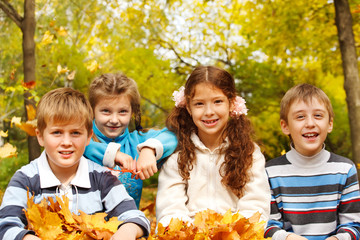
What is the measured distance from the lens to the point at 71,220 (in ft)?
5.40

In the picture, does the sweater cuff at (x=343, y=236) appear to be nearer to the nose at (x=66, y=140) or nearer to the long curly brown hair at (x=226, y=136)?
the long curly brown hair at (x=226, y=136)

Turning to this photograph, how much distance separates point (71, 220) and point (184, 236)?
51 cm

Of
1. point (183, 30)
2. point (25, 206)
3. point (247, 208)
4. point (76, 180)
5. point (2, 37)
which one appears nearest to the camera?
point (25, 206)

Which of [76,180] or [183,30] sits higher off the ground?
[183,30]

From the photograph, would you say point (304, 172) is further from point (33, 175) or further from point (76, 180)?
point (33, 175)

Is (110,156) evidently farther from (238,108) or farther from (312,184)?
(312,184)

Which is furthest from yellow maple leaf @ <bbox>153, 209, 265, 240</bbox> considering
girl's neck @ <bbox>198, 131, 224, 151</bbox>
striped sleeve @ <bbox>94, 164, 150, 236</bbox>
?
girl's neck @ <bbox>198, 131, 224, 151</bbox>

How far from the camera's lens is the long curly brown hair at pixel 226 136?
2.21 m

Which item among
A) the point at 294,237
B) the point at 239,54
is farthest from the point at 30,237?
the point at 239,54

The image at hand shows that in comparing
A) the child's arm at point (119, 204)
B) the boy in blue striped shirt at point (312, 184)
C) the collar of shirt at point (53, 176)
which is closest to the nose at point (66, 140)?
the collar of shirt at point (53, 176)

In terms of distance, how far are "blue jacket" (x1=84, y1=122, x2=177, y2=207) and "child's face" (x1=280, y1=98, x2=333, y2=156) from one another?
0.75 metres

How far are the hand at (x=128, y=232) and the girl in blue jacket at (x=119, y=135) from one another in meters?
0.47

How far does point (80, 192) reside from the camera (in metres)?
1.90

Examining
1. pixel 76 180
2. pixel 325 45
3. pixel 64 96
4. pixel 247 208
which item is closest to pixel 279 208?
pixel 247 208
